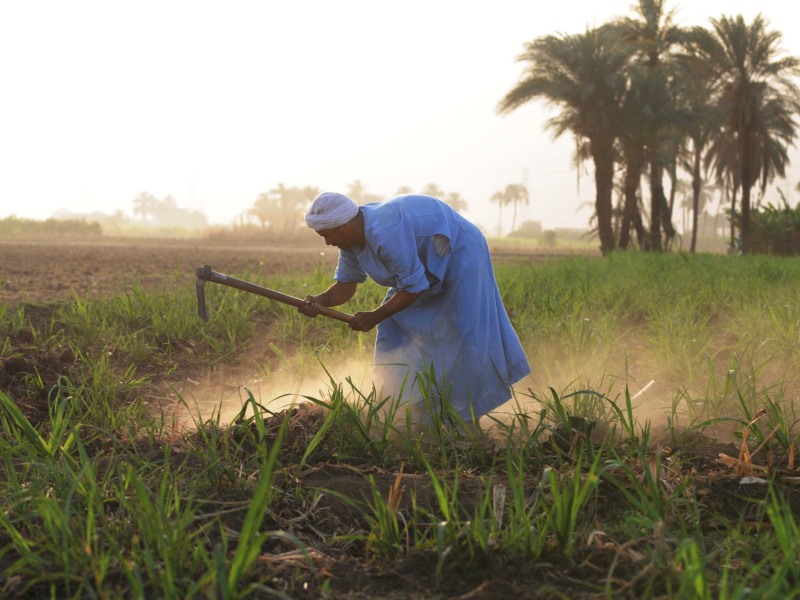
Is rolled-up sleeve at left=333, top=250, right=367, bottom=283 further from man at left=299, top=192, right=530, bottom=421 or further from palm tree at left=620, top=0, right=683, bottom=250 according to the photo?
palm tree at left=620, top=0, right=683, bottom=250

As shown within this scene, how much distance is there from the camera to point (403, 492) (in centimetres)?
230

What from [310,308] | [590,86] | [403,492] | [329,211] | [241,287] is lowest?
[403,492]

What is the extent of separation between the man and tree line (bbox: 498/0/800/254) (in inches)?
747

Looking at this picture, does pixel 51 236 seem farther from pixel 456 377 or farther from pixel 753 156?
pixel 456 377

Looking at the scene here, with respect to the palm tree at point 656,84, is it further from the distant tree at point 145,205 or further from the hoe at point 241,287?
the distant tree at point 145,205

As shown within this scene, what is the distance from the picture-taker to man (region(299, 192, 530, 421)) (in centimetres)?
325

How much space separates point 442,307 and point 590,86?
21480 mm

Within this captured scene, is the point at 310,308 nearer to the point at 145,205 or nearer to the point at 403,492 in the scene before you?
the point at 403,492

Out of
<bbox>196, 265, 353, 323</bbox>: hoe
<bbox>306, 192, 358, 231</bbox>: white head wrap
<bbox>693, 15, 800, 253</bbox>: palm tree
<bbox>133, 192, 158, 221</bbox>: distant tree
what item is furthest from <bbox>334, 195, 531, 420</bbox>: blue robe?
<bbox>133, 192, 158, 221</bbox>: distant tree

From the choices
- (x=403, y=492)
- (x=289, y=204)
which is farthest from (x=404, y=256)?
(x=289, y=204)

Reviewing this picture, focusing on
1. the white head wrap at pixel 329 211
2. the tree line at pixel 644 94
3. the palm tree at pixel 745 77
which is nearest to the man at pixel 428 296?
the white head wrap at pixel 329 211

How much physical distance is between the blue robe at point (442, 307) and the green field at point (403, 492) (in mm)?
257

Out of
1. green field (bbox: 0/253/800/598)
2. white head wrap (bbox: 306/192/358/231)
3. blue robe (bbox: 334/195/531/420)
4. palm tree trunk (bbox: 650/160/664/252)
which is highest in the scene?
palm tree trunk (bbox: 650/160/664/252)

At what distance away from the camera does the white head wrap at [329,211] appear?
3170 millimetres
